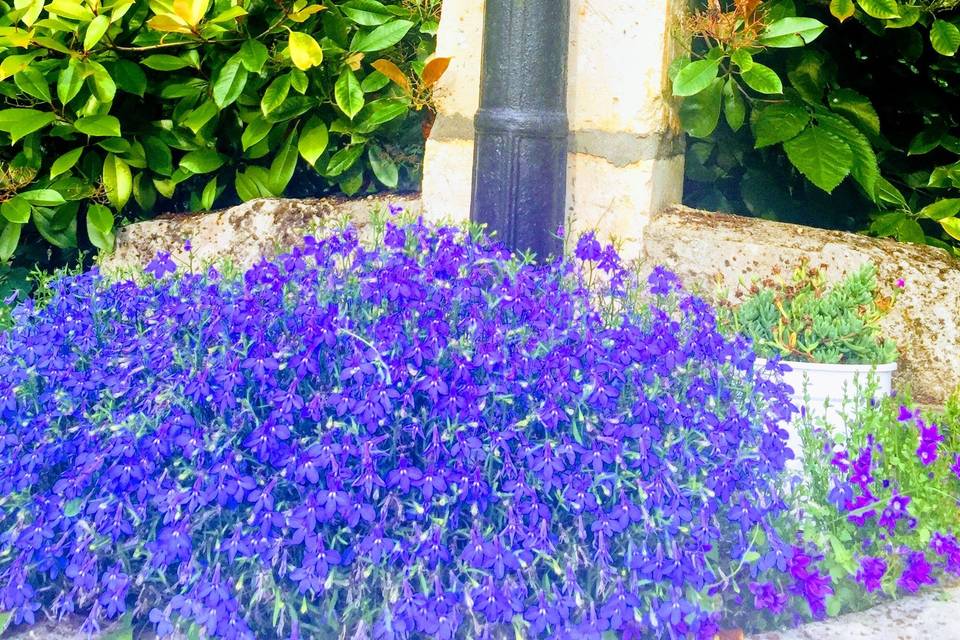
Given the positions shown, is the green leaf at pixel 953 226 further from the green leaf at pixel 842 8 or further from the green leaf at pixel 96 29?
the green leaf at pixel 96 29

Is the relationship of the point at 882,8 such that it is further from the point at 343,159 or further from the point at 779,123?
the point at 343,159

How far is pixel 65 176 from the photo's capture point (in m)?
3.11

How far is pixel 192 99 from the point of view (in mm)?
3119

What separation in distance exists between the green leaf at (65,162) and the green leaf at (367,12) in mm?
943

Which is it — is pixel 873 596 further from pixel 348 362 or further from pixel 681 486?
pixel 348 362

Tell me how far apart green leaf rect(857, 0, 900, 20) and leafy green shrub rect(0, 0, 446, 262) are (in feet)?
3.86

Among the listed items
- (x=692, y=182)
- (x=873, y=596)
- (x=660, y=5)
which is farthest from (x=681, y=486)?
(x=692, y=182)

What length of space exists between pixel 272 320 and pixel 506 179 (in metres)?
0.94

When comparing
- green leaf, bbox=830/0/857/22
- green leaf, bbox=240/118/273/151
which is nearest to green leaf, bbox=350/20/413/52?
green leaf, bbox=240/118/273/151

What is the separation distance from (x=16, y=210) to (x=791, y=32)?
2278mm

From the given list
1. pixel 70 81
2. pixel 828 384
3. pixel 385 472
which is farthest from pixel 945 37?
pixel 70 81

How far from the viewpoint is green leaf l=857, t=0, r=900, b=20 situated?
2643mm

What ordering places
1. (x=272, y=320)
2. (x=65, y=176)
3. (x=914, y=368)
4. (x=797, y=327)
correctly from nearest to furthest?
(x=272, y=320) < (x=797, y=327) < (x=914, y=368) < (x=65, y=176)

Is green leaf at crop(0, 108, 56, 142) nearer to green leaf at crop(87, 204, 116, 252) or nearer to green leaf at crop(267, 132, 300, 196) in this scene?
green leaf at crop(87, 204, 116, 252)
